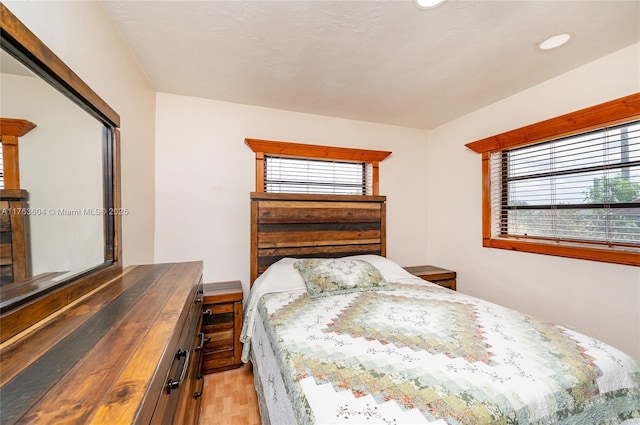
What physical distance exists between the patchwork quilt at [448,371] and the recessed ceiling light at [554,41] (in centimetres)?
175

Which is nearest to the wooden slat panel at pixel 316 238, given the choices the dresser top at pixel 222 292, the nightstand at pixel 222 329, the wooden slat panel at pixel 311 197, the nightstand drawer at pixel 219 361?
the wooden slat panel at pixel 311 197

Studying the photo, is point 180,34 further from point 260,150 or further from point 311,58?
point 260,150

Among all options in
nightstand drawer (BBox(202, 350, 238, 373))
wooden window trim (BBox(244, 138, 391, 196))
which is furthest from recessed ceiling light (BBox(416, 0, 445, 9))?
nightstand drawer (BBox(202, 350, 238, 373))

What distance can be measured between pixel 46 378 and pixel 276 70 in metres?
2.07

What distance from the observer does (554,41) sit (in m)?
1.65

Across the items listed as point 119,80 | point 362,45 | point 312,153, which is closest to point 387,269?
point 312,153

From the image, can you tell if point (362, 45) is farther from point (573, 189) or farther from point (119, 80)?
point (573, 189)

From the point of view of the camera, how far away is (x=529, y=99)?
2268mm

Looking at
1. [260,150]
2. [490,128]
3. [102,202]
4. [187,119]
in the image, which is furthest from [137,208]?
[490,128]

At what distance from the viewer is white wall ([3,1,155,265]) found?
1021 mm

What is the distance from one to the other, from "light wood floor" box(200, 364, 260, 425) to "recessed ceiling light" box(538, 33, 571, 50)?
3.08 metres

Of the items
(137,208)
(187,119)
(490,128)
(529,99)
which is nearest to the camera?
(137,208)

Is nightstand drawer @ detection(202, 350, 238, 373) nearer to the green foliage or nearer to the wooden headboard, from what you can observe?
the wooden headboard

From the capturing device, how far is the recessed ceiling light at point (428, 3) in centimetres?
133
